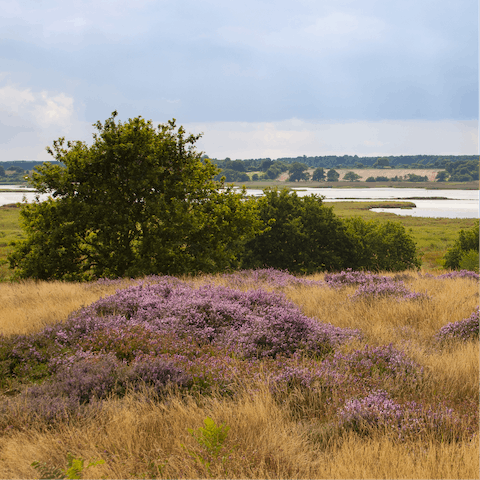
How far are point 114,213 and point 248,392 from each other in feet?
46.3

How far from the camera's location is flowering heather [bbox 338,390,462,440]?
14.2 ft

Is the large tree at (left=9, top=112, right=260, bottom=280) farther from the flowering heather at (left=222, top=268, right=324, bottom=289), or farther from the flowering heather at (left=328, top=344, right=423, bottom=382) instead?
the flowering heather at (left=328, top=344, right=423, bottom=382)

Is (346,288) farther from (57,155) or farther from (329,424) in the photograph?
(57,155)

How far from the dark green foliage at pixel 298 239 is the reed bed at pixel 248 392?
17.9 metres

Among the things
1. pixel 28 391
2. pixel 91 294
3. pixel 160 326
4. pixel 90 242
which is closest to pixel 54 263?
pixel 90 242

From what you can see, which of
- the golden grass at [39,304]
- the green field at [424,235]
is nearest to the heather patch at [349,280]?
the golden grass at [39,304]

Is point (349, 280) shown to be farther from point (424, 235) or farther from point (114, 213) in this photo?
point (424, 235)

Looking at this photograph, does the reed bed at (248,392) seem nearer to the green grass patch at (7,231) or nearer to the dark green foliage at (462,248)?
the dark green foliage at (462,248)

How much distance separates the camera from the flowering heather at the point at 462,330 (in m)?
7.53

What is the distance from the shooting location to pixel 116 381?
17.4ft

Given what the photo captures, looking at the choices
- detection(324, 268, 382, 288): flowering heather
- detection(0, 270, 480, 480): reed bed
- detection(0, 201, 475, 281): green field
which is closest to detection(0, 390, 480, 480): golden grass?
detection(0, 270, 480, 480): reed bed

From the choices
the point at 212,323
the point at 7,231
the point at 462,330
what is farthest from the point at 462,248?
the point at 7,231

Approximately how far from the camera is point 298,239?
2752cm

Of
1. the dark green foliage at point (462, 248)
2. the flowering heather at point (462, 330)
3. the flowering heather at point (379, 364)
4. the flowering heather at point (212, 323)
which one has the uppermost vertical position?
the flowering heather at point (212, 323)
